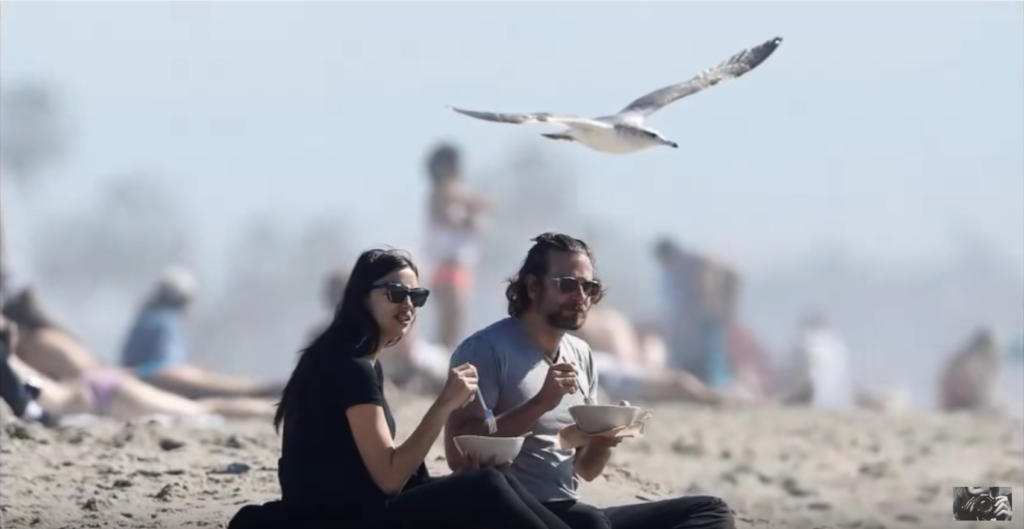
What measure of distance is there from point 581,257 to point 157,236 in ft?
41.6

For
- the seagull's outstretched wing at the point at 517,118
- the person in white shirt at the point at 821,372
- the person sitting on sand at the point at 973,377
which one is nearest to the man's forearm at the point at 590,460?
the seagull's outstretched wing at the point at 517,118

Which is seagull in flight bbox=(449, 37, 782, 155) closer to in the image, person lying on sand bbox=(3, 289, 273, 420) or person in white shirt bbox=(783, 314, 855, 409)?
person lying on sand bbox=(3, 289, 273, 420)

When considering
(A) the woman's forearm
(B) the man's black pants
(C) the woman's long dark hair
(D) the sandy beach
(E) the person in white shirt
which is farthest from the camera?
(E) the person in white shirt

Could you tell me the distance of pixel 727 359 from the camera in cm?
1418

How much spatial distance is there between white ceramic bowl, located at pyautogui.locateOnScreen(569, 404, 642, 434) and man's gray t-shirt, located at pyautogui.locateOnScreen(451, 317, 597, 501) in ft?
0.33

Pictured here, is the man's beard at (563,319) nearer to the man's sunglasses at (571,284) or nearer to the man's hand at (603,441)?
the man's sunglasses at (571,284)

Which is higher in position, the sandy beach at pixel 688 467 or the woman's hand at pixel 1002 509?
the sandy beach at pixel 688 467

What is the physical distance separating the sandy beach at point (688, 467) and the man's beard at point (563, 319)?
1.27 meters

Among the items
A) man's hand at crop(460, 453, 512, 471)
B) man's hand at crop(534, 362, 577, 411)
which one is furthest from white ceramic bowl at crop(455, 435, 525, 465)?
man's hand at crop(534, 362, 577, 411)

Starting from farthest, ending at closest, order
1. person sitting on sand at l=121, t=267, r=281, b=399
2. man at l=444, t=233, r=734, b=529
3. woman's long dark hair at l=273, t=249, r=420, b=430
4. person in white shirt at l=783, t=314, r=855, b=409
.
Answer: person in white shirt at l=783, t=314, r=855, b=409 → person sitting on sand at l=121, t=267, r=281, b=399 → man at l=444, t=233, r=734, b=529 → woman's long dark hair at l=273, t=249, r=420, b=430

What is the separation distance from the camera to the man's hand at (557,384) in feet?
16.4

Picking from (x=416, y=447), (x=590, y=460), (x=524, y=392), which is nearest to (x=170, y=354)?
(x=590, y=460)

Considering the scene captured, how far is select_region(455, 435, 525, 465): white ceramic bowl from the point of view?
495 centimetres

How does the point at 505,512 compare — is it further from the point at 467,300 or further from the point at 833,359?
the point at 833,359
